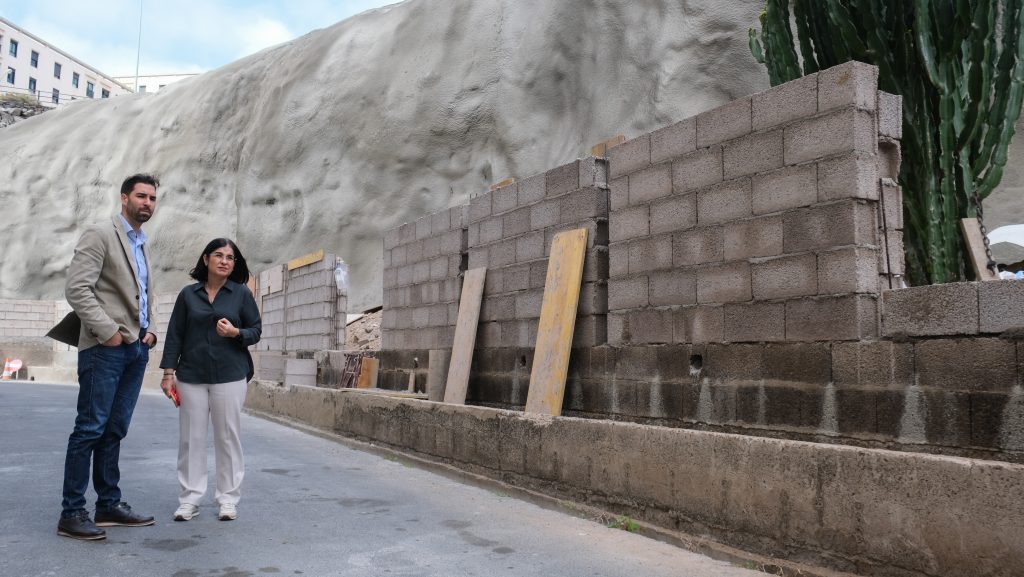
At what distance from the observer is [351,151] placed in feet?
90.4

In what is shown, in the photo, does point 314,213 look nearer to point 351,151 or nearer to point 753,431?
point 351,151

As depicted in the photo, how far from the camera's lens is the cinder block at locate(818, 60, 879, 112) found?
4.08 m

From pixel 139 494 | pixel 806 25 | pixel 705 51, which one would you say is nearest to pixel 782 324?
pixel 139 494

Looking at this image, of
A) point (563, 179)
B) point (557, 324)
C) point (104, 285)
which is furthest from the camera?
point (563, 179)

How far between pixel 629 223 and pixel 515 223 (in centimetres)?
166

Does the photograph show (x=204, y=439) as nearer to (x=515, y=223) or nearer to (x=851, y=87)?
(x=515, y=223)

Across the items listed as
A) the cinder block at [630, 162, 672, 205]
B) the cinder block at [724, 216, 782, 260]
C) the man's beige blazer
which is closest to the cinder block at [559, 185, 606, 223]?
the cinder block at [630, 162, 672, 205]

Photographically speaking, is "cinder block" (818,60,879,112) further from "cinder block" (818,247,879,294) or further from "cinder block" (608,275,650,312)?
"cinder block" (608,275,650,312)

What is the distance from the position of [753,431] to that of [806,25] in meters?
5.64

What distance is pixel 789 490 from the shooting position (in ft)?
11.8

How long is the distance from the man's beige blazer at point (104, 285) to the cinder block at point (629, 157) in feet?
11.0

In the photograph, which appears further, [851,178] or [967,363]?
[851,178]

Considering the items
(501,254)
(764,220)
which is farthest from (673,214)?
(501,254)

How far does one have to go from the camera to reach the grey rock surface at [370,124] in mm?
21469
